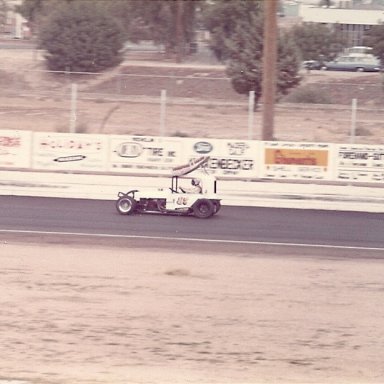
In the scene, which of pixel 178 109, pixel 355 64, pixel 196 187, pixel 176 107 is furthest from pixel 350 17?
pixel 196 187

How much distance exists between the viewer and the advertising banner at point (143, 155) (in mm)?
26672

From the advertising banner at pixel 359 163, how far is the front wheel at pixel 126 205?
6.76m

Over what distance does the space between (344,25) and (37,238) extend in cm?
7223

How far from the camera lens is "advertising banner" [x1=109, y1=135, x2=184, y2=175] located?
87.5ft

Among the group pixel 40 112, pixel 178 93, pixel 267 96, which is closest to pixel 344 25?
pixel 178 93

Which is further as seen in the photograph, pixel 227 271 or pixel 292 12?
pixel 292 12

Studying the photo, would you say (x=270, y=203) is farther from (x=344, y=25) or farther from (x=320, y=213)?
(x=344, y=25)

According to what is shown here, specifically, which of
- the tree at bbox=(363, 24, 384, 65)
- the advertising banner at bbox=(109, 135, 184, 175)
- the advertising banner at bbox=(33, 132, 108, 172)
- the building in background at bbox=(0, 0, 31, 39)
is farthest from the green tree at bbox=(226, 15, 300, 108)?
the building in background at bbox=(0, 0, 31, 39)

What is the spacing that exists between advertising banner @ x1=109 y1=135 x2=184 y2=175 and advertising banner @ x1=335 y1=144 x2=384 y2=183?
4.16 m

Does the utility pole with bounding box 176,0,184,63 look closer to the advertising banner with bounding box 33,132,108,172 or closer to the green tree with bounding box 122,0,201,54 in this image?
the green tree with bounding box 122,0,201,54

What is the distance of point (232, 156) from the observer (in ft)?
86.6

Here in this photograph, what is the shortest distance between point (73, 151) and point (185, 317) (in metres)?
14.7

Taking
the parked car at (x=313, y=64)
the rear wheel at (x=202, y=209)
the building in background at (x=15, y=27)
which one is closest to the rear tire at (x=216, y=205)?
the rear wheel at (x=202, y=209)

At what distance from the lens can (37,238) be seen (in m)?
18.4
